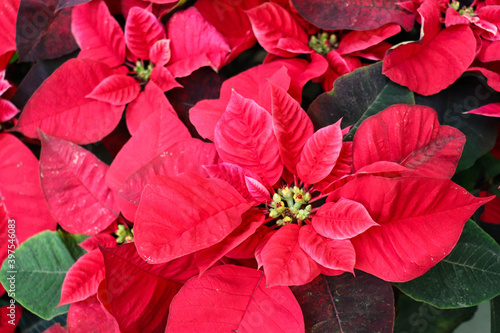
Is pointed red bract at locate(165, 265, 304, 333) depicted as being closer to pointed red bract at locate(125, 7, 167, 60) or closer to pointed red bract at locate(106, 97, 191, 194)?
pointed red bract at locate(106, 97, 191, 194)

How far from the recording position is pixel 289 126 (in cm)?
47

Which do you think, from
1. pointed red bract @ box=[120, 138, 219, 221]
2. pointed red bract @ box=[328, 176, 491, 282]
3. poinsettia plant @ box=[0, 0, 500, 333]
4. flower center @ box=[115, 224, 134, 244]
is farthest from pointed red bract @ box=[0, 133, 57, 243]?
pointed red bract @ box=[328, 176, 491, 282]

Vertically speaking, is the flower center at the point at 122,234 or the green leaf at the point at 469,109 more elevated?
the green leaf at the point at 469,109

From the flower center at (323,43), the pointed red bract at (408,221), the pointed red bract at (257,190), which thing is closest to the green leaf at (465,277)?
the pointed red bract at (408,221)

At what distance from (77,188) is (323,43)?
444mm

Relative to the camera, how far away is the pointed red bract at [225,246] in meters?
0.43

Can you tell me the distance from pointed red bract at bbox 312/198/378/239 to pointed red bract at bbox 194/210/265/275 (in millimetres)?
71

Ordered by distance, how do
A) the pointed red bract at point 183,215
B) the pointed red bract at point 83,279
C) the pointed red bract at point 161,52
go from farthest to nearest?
the pointed red bract at point 161,52 → the pointed red bract at point 83,279 → the pointed red bract at point 183,215

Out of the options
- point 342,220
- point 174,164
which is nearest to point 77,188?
point 174,164

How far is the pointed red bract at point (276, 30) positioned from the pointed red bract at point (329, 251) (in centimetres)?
29

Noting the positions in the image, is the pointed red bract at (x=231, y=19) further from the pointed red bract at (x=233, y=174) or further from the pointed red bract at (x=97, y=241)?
the pointed red bract at (x=97, y=241)

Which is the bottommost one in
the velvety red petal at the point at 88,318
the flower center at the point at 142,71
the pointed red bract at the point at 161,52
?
the velvety red petal at the point at 88,318

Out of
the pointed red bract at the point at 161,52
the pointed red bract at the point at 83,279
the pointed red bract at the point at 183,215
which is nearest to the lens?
the pointed red bract at the point at 183,215

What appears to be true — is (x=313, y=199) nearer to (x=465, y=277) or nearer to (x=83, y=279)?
(x=465, y=277)
